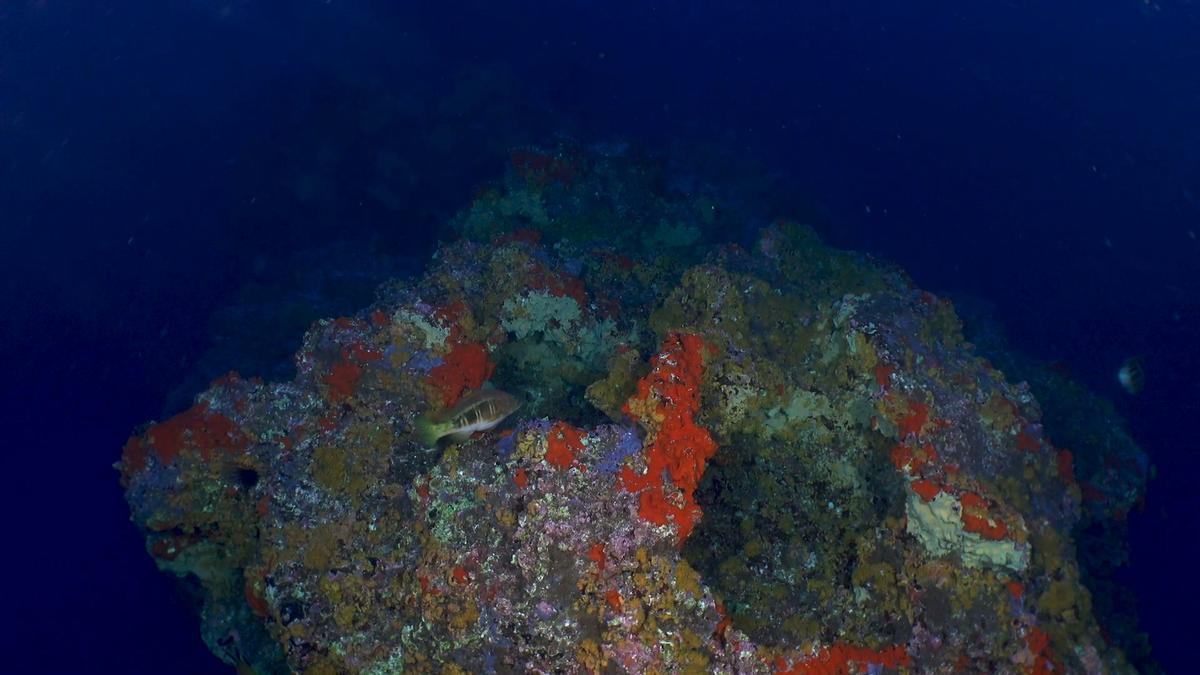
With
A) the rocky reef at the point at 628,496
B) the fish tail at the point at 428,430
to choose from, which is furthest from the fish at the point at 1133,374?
the fish tail at the point at 428,430

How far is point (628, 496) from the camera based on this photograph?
4234 millimetres

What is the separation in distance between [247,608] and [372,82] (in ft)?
48.2

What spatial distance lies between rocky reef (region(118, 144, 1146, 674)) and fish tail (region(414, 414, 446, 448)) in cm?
8

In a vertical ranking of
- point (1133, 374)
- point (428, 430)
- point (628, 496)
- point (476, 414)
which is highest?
point (476, 414)

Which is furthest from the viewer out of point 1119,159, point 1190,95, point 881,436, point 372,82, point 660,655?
point 1190,95

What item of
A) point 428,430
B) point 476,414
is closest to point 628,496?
point 476,414

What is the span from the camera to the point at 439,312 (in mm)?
6004

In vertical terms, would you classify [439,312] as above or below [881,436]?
above

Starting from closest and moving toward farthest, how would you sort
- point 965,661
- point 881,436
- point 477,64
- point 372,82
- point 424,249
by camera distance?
point 965,661
point 881,436
point 424,249
point 372,82
point 477,64

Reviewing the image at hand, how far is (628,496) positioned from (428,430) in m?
1.88

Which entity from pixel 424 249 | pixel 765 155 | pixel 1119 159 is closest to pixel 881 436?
pixel 424 249

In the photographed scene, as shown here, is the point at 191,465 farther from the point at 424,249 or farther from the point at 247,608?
the point at 424,249

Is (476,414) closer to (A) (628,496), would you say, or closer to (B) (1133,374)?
(A) (628,496)

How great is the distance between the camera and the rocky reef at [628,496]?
13.6ft
